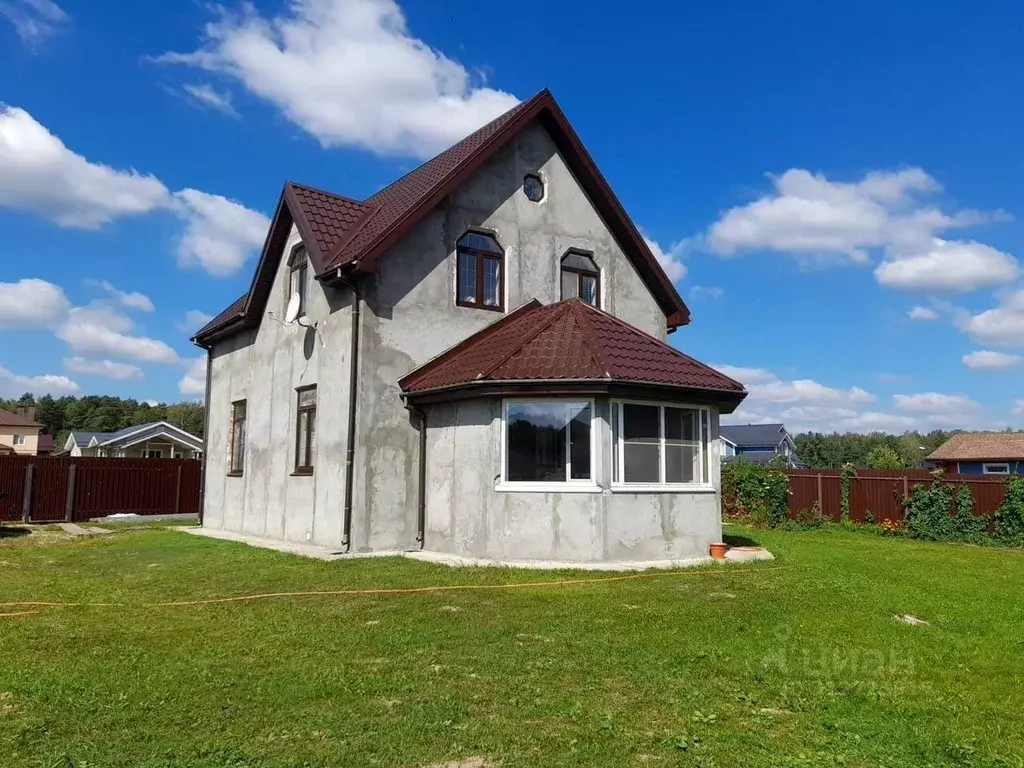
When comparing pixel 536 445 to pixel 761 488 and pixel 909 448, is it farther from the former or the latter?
pixel 909 448

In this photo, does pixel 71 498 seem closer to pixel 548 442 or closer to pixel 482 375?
pixel 482 375

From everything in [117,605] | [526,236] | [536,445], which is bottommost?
[117,605]

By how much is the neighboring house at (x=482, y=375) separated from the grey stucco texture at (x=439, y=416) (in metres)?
0.03

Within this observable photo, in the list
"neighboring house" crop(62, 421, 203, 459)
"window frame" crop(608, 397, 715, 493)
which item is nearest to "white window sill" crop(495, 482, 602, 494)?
"window frame" crop(608, 397, 715, 493)

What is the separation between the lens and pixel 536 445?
12508 millimetres

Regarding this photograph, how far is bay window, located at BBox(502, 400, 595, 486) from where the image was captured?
1226cm

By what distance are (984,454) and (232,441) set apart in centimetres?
4794

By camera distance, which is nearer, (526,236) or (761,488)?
(526,236)

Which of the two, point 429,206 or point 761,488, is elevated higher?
point 429,206

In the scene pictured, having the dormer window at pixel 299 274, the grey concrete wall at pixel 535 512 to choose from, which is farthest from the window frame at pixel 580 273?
the dormer window at pixel 299 274

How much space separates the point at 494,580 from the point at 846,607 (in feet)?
14.4

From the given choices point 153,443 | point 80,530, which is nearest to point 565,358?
point 80,530

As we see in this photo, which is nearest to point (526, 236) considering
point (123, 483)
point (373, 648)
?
point (373, 648)

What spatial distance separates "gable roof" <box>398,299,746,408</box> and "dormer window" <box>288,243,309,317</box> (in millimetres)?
3477
